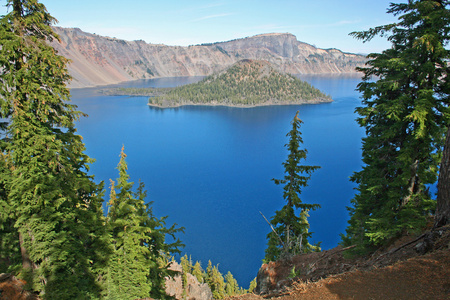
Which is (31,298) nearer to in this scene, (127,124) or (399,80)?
(399,80)

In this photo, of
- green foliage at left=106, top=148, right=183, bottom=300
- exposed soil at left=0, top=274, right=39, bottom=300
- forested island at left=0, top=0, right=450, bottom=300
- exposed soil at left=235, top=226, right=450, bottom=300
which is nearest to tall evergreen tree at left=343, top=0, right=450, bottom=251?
forested island at left=0, top=0, right=450, bottom=300

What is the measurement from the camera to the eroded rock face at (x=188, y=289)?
1096 inches

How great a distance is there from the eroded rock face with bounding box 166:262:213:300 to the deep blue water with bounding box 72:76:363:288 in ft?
29.7

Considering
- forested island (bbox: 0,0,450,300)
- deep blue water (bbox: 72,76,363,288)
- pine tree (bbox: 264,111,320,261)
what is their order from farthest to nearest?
deep blue water (bbox: 72,76,363,288) → pine tree (bbox: 264,111,320,261) → forested island (bbox: 0,0,450,300)

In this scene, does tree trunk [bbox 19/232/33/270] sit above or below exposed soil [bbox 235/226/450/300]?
below

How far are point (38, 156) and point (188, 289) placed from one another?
25082 millimetres

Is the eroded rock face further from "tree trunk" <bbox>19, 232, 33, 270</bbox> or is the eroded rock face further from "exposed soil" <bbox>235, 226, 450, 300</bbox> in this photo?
"exposed soil" <bbox>235, 226, 450, 300</bbox>

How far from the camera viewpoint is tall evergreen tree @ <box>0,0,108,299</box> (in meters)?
9.70

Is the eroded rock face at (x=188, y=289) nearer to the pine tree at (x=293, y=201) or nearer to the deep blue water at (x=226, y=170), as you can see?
the deep blue water at (x=226, y=170)

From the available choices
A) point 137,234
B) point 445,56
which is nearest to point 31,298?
point 137,234

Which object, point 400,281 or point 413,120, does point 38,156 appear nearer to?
point 400,281

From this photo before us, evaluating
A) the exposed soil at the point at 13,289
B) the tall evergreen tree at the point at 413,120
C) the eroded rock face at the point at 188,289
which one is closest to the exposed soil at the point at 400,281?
the tall evergreen tree at the point at 413,120

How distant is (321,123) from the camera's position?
120m

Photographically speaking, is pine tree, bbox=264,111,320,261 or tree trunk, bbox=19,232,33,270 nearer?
tree trunk, bbox=19,232,33,270
